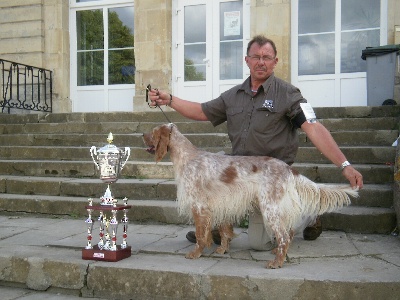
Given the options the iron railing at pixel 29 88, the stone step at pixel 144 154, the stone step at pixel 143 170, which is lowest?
the stone step at pixel 143 170

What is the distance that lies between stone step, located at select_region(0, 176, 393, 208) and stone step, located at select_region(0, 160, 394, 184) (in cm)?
18

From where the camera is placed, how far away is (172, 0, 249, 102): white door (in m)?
9.30

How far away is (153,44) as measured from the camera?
947 centimetres

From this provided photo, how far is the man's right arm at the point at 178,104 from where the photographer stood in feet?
13.2

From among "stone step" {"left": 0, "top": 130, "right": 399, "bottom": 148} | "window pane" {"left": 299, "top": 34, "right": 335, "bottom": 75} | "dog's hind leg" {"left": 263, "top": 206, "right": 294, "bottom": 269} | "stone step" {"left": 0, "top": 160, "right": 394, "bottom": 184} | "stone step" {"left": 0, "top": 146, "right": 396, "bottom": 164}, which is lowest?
"dog's hind leg" {"left": 263, "top": 206, "right": 294, "bottom": 269}

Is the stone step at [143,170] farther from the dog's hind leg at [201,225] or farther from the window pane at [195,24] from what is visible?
the window pane at [195,24]

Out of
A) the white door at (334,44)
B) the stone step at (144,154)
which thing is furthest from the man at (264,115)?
the white door at (334,44)

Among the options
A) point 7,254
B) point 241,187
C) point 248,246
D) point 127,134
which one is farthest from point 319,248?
point 127,134

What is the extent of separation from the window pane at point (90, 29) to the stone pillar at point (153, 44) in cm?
141

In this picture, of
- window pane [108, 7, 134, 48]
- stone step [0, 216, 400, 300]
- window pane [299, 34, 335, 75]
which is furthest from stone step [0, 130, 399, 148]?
window pane [108, 7, 134, 48]

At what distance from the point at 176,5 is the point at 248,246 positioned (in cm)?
694

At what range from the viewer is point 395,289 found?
3.00 meters

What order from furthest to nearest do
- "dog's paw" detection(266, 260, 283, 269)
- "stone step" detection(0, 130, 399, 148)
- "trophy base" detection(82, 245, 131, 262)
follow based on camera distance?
"stone step" detection(0, 130, 399, 148) → "trophy base" detection(82, 245, 131, 262) → "dog's paw" detection(266, 260, 283, 269)

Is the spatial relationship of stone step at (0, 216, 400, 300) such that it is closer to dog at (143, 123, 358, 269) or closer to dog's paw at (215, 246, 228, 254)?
dog's paw at (215, 246, 228, 254)
